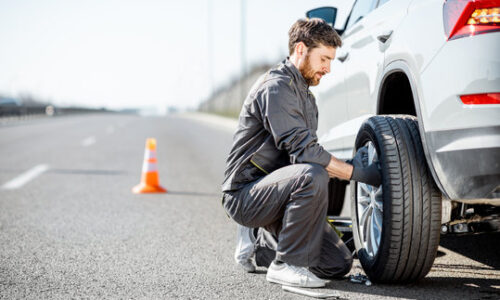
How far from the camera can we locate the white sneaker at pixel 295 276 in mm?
3152

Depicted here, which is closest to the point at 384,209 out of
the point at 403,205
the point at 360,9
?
the point at 403,205

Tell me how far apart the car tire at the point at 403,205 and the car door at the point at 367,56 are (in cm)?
49

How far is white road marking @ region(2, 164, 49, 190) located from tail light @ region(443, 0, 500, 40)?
6.43 m

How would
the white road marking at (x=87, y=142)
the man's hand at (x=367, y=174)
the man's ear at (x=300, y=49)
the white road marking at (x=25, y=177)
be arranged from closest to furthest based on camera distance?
the man's hand at (x=367, y=174)
the man's ear at (x=300, y=49)
the white road marking at (x=25, y=177)
the white road marking at (x=87, y=142)

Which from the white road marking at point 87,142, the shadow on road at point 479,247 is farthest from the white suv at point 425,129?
the white road marking at point 87,142

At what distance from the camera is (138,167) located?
10.1 meters

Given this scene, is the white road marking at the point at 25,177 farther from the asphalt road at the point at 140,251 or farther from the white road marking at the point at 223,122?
the white road marking at the point at 223,122

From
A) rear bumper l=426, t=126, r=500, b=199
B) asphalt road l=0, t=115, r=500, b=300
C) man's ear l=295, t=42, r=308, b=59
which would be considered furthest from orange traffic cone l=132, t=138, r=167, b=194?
rear bumper l=426, t=126, r=500, b=199

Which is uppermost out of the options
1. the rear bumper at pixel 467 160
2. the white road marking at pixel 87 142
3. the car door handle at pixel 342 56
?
the car door handle at pixel 342 56

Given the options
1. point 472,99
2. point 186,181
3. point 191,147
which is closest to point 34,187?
point 186,181

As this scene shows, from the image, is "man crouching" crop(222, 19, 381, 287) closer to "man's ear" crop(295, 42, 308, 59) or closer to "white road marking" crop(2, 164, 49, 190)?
"man's ear" crop(295, 42, 308, 59)

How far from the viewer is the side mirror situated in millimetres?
4395

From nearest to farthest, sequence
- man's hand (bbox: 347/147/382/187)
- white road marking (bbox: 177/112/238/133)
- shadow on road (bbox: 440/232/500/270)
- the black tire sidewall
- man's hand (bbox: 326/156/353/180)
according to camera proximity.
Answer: the black tire sidewall < man's hand (bbox: 347/147/382/187) < man's hand (bbox: 326/156/353/180) < shadow on road (bbox: 440/232/500/270) < white road marking (bbox: 177/112/238/133)

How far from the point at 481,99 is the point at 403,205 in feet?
2.20
